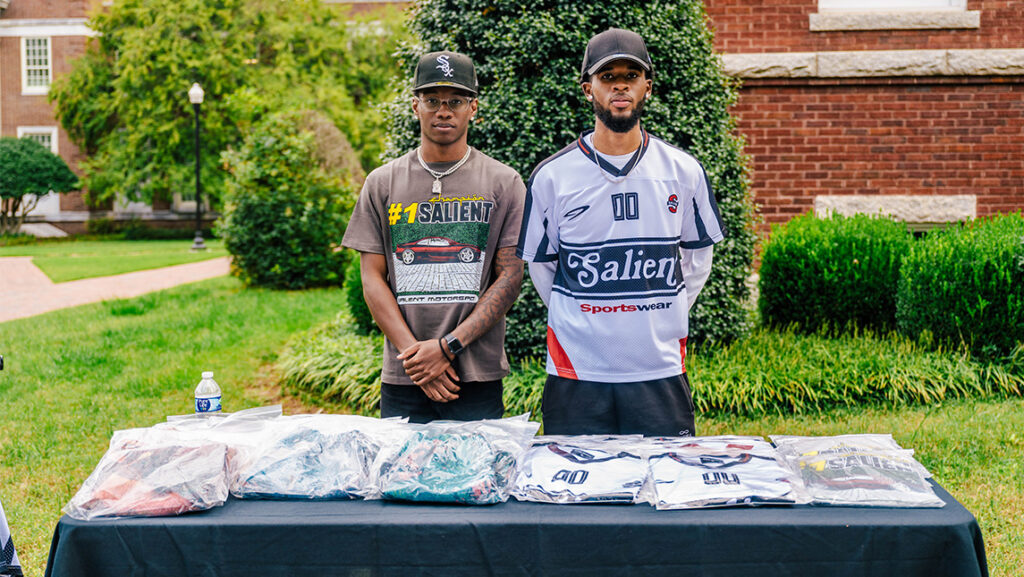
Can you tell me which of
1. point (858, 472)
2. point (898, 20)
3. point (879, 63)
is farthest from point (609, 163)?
point (898, 20)

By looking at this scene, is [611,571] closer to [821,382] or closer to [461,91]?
[461,91]

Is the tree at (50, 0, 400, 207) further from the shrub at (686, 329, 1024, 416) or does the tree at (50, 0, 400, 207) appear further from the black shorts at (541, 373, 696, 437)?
the black shorts at (541, 373, 696, 437)

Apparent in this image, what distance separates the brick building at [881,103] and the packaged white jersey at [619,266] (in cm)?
581

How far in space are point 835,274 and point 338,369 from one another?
410cm

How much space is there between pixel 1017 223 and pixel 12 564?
7060 mm

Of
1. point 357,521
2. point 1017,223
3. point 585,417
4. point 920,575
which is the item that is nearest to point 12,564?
point 357,521

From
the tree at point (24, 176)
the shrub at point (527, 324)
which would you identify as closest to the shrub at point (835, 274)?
the shrub at point (527, 324)

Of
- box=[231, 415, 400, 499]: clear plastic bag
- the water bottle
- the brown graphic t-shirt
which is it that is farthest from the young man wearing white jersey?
the water bottle

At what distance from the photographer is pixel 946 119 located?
8.32 metres

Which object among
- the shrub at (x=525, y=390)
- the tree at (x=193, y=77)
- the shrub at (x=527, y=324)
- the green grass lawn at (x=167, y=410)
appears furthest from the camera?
the tree at (x=193, y=77)

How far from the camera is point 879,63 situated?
8.16m

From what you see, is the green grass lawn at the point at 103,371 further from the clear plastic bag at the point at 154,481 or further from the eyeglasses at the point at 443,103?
the eyeglasses at the point at 443,103

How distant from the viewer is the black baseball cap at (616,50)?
2762 mm

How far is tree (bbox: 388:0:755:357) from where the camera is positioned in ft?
18.8
